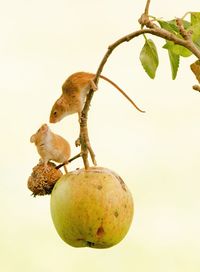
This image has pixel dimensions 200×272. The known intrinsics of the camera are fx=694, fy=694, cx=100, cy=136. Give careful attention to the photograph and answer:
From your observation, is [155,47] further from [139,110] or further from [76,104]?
[76,104]

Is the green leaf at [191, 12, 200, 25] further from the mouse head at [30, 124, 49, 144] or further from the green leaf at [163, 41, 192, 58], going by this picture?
the mouse head at [30, 124, 49, 144]

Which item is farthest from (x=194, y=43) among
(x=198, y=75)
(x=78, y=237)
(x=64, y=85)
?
(x=78, y=237)

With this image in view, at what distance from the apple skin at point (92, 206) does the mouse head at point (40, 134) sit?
0.33m

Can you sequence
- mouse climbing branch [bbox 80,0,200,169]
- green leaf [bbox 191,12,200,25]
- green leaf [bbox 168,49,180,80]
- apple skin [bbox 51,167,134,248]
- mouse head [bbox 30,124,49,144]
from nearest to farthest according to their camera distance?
mouse climbing branch [bbox 80,0,200,169] → apple skin [bbox 51,167,134,248] → green leaf [bbox 191,12,200,25] → green leaf [bbox 168,49,180,80] → mouse head [bbox 30,124,49,144]

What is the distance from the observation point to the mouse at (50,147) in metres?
2.38

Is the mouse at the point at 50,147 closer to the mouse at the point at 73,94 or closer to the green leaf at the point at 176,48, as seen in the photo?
the mouse at the point at 73,94

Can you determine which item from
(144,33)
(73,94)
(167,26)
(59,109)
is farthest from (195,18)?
(59,109)

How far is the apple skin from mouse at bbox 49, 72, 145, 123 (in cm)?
36

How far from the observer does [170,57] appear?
7.75 feet

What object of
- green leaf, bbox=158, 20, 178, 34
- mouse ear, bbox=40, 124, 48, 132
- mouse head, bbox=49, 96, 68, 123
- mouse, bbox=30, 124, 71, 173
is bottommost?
mouse, bbox=30, 124, 71, 173

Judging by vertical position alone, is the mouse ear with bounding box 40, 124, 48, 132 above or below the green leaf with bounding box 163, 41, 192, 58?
below

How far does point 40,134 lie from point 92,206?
517 mm

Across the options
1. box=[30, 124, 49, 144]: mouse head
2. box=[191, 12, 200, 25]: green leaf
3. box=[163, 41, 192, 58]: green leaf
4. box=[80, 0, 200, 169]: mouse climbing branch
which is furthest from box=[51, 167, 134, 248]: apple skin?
box=[191, 12, 200, 25]: green leaf

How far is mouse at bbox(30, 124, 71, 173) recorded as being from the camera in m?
2.38
